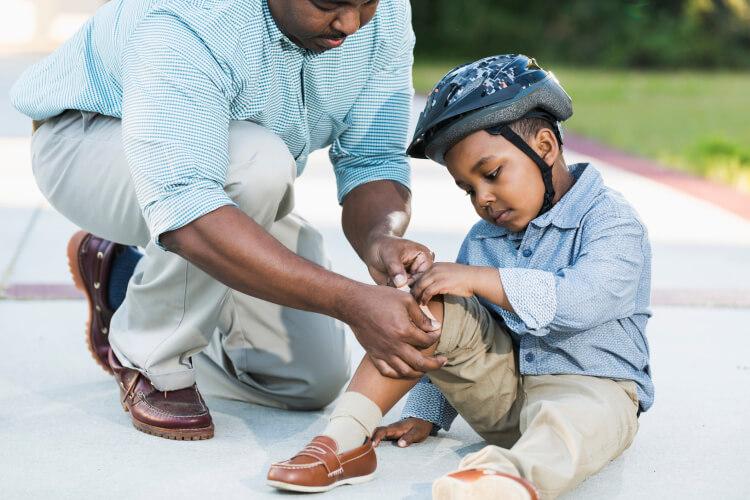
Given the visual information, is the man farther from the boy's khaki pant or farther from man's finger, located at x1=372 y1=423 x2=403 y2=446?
man's finger, located at x1=372 y1=423 x2=403 y2=446

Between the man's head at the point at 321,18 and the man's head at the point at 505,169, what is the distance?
38 centimetres

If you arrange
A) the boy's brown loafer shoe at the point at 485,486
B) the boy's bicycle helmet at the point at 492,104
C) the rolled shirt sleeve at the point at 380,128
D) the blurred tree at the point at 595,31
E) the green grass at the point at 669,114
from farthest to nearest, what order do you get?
the blurred tree at the point at 595,31 < the green grass at the point at 669,114 < the rolled shirt sleeve at the point at 380,128 < the boy's bicycle helmet at the point at 492,104 < the boy's brown loafer shoe at the point at 485,486

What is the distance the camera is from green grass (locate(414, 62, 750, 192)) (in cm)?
900

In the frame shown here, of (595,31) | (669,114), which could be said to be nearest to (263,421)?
(669,114)

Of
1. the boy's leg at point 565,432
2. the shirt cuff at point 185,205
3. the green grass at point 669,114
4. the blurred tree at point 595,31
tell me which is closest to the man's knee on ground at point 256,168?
the shirt cuff at point 185,205

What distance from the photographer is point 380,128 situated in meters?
3.55

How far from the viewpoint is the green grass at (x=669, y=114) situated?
9.00 metres

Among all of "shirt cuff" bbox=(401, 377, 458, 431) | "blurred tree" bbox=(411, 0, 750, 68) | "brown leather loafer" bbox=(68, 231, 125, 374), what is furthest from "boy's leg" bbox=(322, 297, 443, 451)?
"blurred tree" bbox=(411, 0, 750, 68)

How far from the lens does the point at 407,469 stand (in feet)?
9.73

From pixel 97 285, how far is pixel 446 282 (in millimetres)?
1360

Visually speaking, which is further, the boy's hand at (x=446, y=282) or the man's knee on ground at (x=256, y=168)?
the man's knee on ground at (x=256, y=168)

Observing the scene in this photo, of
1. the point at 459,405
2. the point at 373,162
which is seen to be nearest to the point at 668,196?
the point at 373,162

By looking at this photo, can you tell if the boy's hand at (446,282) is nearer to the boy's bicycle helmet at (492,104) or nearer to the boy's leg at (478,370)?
the boy's leg at (478,370)

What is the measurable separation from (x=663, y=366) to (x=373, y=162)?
1.13 meters
